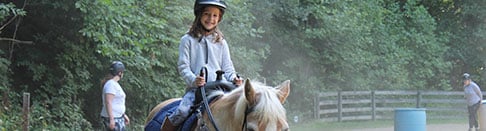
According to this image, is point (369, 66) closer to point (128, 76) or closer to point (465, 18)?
point (465, 18)

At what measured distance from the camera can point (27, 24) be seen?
14742 millimetres

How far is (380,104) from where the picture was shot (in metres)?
29.2

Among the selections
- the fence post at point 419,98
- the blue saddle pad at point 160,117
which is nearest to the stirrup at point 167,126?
the blue saddle pad at point 160,117

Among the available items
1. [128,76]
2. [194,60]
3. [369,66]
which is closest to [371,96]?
[369,66]

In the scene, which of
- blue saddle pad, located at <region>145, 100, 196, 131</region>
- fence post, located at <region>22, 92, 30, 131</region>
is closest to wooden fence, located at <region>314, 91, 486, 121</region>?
fence post, located at <region>22, 92, 30, 131</region>

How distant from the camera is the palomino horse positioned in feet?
15.3

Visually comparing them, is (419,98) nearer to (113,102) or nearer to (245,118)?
(113,102)

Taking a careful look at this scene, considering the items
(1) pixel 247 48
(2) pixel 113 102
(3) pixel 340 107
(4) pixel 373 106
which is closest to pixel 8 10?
(2) pixel 113 102

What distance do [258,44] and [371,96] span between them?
7.35 metres

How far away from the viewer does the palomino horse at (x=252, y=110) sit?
4664 mm

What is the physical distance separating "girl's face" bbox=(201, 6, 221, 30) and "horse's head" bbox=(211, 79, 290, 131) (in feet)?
2.72

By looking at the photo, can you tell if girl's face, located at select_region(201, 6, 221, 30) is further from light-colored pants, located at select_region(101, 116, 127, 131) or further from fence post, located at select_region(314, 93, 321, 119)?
fence post, located at select_region(314, 93, 321, 119)

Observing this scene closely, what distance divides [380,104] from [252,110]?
2497 centimetres

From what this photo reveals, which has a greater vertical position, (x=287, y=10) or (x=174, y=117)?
(x=287, y=10)
